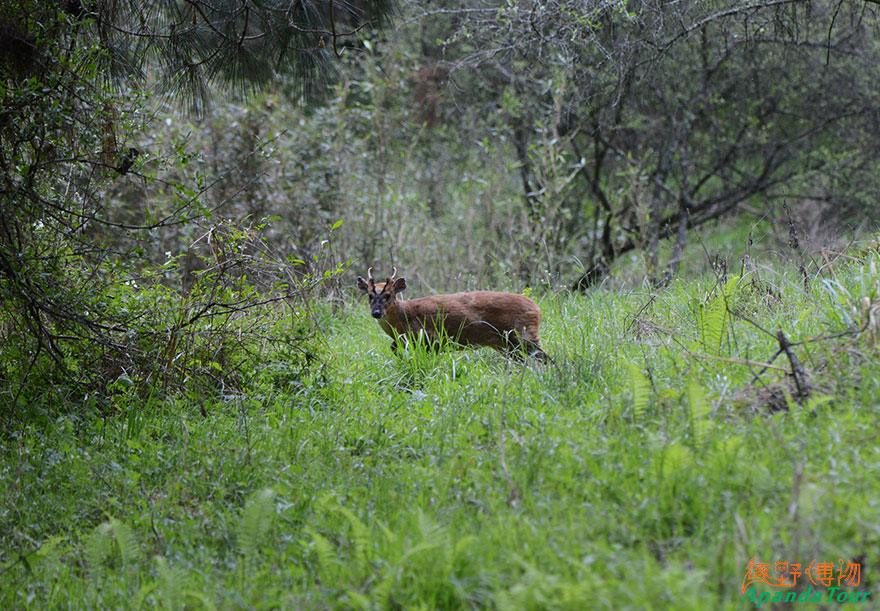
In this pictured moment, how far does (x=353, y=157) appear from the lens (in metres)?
12.1

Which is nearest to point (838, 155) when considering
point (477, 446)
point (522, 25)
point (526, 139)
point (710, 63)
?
point (710, 63)

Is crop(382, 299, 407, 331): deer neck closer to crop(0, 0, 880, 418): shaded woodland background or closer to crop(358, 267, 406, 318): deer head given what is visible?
crop(358, 267, 406, 318): deer head

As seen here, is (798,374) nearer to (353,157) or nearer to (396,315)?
(396,315)

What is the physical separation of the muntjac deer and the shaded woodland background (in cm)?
52

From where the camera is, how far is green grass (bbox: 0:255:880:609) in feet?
9.78

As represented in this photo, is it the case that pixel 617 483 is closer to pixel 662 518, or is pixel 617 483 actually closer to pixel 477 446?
pixel 662 518

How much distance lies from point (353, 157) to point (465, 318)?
640 centimetres

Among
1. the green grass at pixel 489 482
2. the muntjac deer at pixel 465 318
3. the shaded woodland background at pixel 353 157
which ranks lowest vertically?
the green grass at pixel 489 482

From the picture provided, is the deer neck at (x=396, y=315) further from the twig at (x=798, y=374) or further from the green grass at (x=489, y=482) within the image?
the twig at (x=798, y=374)

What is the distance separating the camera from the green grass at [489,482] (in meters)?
2.98

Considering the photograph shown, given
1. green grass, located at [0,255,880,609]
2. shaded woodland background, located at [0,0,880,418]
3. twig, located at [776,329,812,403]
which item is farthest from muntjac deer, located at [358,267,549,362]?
twig, located at [776,329,812,403]

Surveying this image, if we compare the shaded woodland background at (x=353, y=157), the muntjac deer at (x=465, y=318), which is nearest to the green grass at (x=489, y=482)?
the muntjac deer at (x=465, y=318)

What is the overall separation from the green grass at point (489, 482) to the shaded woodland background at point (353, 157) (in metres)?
0.75

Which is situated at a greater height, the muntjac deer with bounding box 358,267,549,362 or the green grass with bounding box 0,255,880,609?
the muntjac deer with bounding box 358,267,549,362
